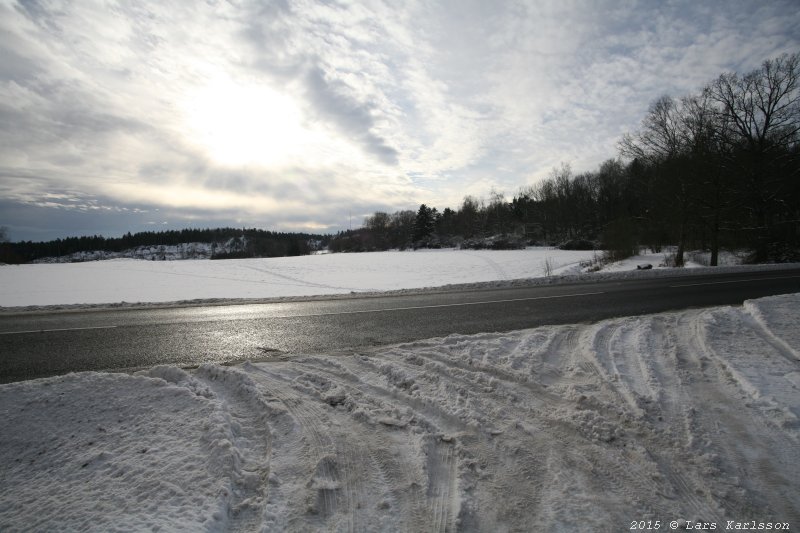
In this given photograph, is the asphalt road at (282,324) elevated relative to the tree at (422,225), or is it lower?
lower

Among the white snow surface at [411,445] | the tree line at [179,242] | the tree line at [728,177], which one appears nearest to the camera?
the white snow surface at [411,445]

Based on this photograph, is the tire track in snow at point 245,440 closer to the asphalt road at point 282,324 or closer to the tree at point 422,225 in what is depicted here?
the asphalt road at point 282,324

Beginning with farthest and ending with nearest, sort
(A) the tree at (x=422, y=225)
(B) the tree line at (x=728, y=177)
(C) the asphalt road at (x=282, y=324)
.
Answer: (A) the tree at (x=422, y=225), (B) the tree line at (x=728, y=177), (C) the asphalt road at (x=282, y=324)

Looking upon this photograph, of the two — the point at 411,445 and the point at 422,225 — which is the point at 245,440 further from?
the point at 422,225

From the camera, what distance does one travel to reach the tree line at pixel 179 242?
90.8 metres

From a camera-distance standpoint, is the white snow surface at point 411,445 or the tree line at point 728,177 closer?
the white snow surface at point 411,445

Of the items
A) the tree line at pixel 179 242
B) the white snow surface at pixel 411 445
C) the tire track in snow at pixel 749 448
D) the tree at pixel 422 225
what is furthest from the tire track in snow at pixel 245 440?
the tree at pixel 422 225

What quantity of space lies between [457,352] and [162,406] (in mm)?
3525

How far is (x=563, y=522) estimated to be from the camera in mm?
2213

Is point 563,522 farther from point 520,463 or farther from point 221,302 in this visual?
point 221,302

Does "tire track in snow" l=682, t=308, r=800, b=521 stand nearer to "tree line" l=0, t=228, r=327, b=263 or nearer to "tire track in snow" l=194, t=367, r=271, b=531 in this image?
"tire track in snow" l=194, t=367, r=271, b=531

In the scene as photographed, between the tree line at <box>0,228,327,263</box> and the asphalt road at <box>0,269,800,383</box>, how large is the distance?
2407 inches

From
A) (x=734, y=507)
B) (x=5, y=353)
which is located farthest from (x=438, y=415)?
(x=5, y=353)

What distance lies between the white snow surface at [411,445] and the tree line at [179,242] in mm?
67221
